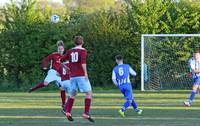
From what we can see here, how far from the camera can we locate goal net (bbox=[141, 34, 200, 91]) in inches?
1344

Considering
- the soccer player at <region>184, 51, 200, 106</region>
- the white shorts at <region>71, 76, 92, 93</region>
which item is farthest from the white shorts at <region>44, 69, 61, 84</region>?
the soccer player at <region>184, 51, 200, 106</region>

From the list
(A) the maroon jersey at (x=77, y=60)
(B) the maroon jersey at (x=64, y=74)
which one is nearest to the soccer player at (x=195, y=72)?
(B) the maroon jersey at (x=64, y=74)

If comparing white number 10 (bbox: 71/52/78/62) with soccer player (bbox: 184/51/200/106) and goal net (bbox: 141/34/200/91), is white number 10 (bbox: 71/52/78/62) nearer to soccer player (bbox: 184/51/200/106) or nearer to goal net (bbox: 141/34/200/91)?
soccer player (bbox: 184/51/200/106)

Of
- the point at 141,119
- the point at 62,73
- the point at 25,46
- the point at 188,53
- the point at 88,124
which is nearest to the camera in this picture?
the point at 88,124

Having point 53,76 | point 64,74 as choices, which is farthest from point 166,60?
point 64,74

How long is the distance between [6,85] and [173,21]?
10260mm

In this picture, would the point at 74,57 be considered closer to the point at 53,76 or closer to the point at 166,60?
the point at 53,76

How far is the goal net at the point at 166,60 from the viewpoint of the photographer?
34125 millimetres

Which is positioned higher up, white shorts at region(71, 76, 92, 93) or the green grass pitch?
white shorts at region(71, 76, 92, 93)

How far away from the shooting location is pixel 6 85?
3706 centimetres

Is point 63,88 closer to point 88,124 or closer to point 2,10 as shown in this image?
point 88,124

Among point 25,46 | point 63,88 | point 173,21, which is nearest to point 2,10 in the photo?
point 25,46

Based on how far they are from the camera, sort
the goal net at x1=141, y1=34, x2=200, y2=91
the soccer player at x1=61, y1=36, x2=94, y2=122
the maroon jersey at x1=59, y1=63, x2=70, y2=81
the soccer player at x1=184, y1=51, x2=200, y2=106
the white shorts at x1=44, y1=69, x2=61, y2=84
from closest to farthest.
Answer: the soccer player at x1=61, y1=36, x2=94, y2=122, the maroon jersey at x1=59, y1=63, x2=70, y2=81, the white shorts at x1=44, y1=69, x2=61, y2=84, the soccer player at x1=184, y1=51, x2=200, y2=106, the goal net at x1=141, y1=34, x2=200, y2=91

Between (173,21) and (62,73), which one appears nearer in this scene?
(62,73)
